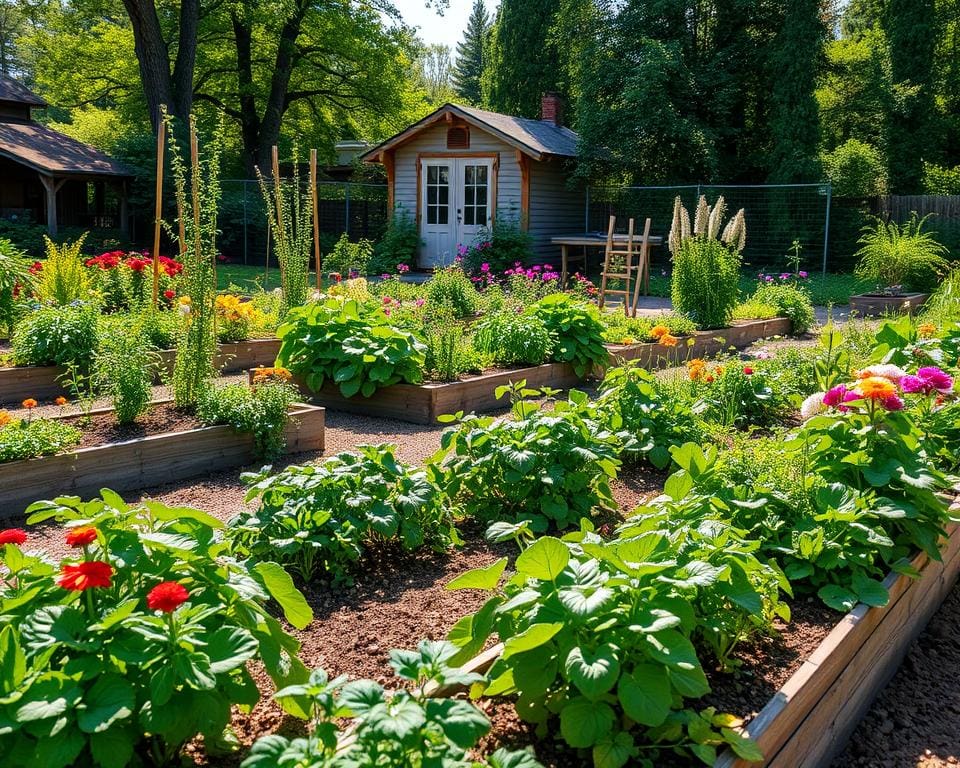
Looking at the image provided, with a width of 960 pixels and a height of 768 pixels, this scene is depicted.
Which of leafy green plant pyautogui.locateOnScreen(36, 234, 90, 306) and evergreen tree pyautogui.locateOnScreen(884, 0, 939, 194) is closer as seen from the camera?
leafy green plant pyautogui.locateOnScreen(36, 234, 90, 306)

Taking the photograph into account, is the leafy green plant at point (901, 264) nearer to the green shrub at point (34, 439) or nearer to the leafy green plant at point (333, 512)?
the leafy green plant at point (333, 512)

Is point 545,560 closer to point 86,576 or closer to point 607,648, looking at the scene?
point 607,648

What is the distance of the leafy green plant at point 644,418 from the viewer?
474 centimetres

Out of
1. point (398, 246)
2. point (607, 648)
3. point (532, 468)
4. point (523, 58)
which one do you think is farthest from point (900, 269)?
point (523, 58)

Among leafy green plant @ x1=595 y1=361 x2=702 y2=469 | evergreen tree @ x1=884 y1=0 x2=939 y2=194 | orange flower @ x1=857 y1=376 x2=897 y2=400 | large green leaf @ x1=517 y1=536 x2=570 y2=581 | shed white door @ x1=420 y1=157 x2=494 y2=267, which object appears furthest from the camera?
evergreen tree @ x1=884 y1=0 x2=939 y2=194

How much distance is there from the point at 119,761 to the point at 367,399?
4.95 m

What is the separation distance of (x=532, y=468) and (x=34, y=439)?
8.41 ft

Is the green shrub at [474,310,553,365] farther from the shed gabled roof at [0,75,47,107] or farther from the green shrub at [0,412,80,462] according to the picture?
the shed gabled roof at [0,75,47,107]

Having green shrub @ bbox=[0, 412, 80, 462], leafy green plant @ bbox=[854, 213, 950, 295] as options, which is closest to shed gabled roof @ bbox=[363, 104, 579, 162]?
leafy green plant @ bbox=[854, 213, 950, 295]

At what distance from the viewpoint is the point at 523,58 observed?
100 ft

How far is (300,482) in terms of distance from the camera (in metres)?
3.44

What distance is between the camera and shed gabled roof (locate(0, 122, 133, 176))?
66.9ft

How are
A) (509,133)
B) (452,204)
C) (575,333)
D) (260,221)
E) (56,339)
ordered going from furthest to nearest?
(260,221) < (452,204) < (509,133) < (575,333) < (56,339)

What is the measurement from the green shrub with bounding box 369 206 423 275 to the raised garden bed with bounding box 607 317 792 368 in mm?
9380
